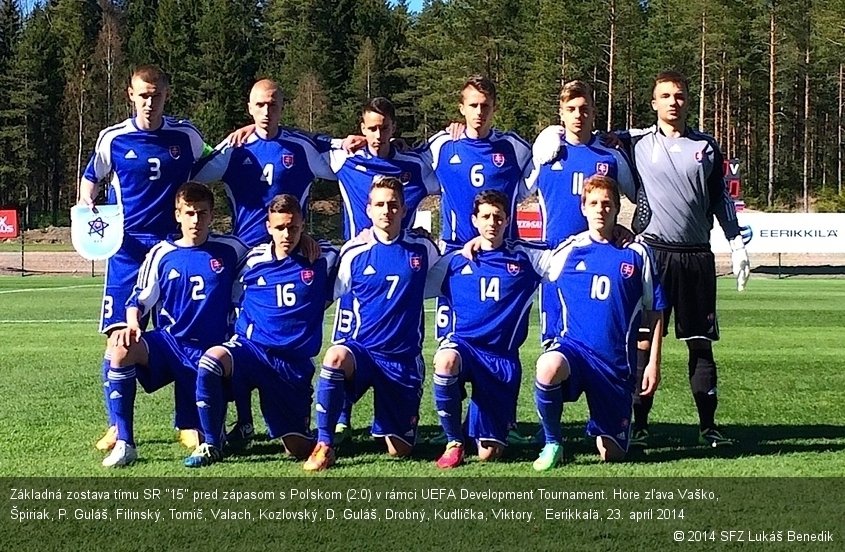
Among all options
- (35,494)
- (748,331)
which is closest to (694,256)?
(35,494)

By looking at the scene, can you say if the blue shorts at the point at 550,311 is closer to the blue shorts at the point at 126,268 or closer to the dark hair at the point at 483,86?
the dark hair at the point at 483,86

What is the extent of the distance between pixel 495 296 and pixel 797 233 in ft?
65.9

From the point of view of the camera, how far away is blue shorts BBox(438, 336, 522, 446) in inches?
212

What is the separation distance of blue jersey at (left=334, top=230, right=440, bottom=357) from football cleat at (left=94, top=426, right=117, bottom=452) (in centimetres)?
140

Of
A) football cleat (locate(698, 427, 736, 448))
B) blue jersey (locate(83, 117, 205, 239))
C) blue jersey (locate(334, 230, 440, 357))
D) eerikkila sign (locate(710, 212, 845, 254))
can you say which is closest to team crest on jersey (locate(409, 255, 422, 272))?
blue jersey (locate(334, 230, 440, 357))

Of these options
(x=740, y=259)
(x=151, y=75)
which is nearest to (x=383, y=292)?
(x=151, y=75)

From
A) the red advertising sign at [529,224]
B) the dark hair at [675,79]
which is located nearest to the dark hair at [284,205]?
the dark hair at [675,79]

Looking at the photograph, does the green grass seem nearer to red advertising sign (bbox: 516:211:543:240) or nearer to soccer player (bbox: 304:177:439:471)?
soccer player (bbox: 304:177:439:471)

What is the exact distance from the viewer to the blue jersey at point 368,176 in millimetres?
6113

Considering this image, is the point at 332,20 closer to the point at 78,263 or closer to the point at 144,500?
the point at 78,263

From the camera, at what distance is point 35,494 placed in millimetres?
4590

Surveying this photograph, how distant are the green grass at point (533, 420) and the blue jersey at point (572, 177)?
1286 millimetres

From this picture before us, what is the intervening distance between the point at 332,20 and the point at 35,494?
62.0 m

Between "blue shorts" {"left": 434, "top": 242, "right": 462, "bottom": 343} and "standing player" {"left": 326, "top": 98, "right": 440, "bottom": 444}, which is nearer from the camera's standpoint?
"blue shorts" {"left": 434, "top": 242, "right": 462, "bottom": 343}
